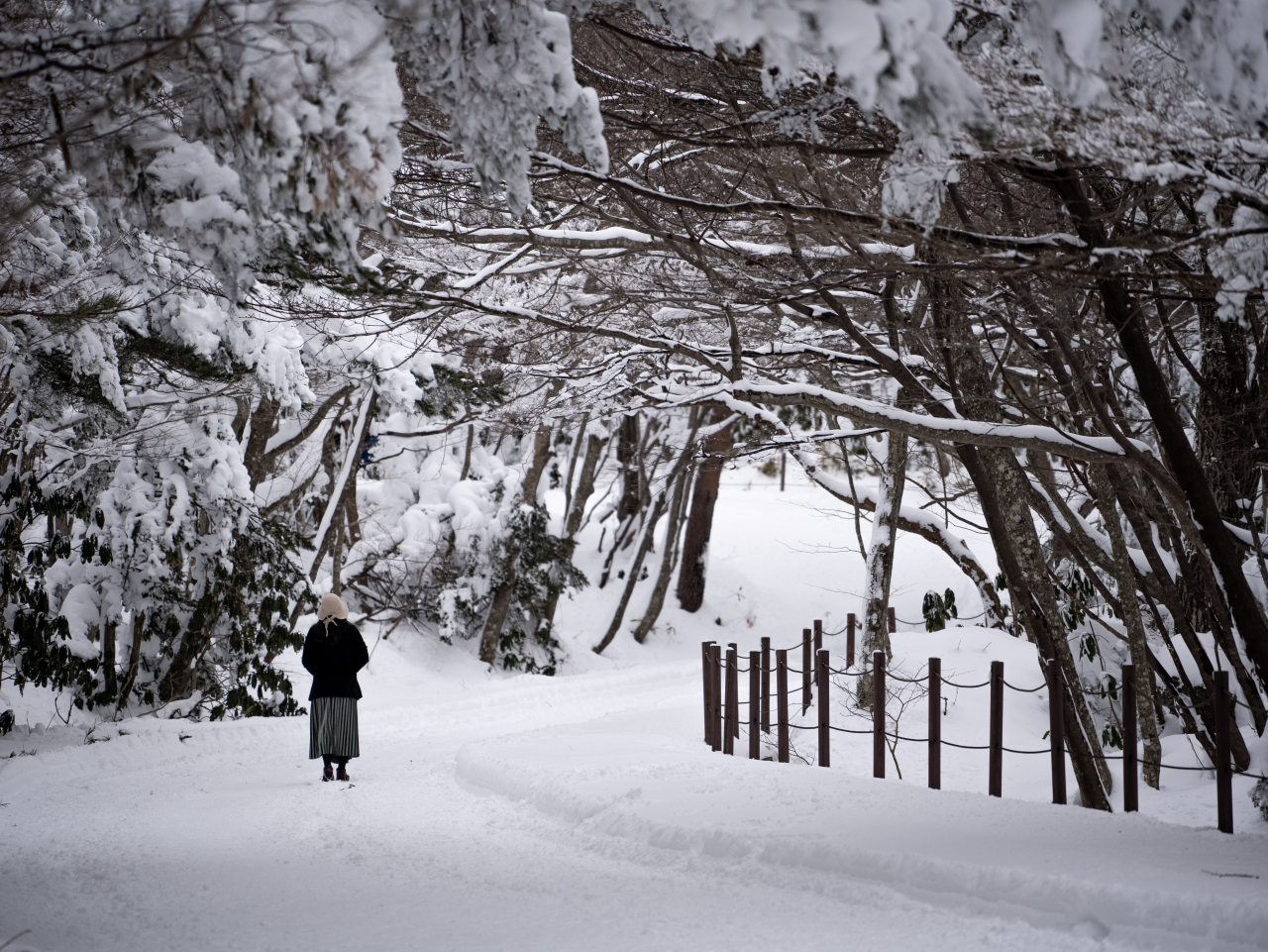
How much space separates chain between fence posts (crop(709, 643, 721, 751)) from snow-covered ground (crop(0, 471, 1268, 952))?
0.86 meters

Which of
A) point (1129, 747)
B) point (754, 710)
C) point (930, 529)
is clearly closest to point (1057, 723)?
point (1129, 747)

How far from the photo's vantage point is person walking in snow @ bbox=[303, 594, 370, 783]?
8.62 metres

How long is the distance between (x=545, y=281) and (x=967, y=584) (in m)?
18.8

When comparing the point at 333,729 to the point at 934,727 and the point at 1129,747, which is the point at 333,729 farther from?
the point at 1129,747

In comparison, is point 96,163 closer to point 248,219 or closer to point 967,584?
point 248,219

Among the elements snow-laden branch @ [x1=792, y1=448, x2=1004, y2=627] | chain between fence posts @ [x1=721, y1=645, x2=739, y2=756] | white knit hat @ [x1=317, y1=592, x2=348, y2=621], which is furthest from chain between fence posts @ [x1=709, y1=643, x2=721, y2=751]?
white knit hat @ [x1=317, y1=592, x2=348, y2=621]

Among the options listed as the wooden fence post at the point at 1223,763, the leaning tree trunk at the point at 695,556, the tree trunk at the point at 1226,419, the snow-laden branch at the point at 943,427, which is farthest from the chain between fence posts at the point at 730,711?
the leaning tree trunk at the point at 695,556

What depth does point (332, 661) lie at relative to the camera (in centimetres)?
890

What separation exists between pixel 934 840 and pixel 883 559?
794 centimetres

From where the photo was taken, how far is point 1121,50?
312cm

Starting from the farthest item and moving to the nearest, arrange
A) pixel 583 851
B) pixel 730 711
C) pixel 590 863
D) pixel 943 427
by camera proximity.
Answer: pixel 730 711
pixel 583 851
pixel 590 863
pixel 943 427

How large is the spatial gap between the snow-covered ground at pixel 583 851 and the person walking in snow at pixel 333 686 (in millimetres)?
345

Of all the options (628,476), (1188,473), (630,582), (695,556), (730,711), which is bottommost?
(730,711)

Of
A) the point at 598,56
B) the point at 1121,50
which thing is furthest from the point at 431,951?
the point at 598,56
